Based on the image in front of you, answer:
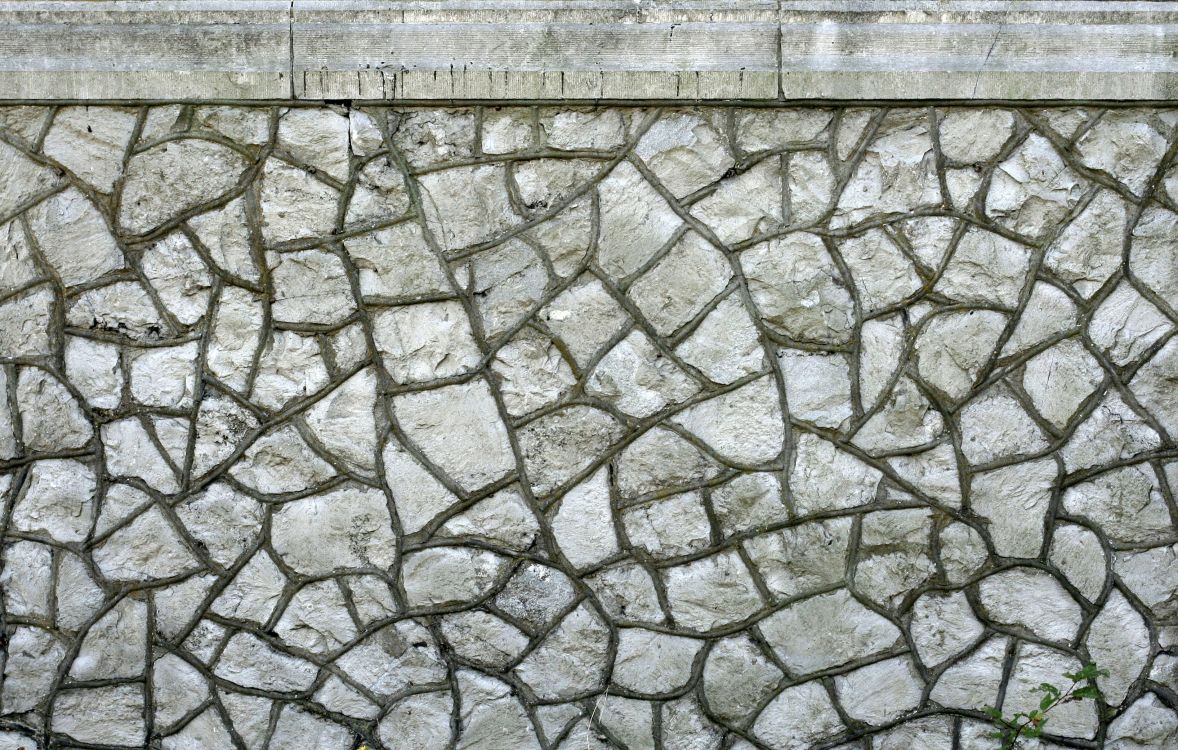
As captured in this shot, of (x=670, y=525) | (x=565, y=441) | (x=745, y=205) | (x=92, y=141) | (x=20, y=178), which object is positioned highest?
(x=92, y=141)

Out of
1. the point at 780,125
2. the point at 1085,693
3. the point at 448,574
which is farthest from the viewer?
the point at 448,574

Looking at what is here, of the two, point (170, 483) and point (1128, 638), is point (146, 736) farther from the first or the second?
point (1128, 638)

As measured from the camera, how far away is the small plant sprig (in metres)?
3.16

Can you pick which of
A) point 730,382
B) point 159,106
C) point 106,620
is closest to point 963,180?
point 730,382

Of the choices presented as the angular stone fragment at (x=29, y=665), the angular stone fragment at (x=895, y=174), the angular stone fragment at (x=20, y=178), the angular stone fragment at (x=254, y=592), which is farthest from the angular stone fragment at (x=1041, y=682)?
the angular stone fragment at (x=20, y=178)

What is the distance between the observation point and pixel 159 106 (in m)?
3.30

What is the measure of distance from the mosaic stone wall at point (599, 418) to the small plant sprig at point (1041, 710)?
0.06 meters

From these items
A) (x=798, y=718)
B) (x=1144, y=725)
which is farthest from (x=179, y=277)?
(x=1144, y=725)

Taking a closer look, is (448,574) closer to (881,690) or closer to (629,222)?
(629,222)

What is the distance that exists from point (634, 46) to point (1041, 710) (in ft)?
8.05

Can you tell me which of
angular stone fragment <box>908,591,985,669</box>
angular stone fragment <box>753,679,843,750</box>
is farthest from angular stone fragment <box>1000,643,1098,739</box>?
angular stone fragment <box>753,679,843,750</box>

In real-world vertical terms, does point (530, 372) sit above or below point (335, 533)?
above

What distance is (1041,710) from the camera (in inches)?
128

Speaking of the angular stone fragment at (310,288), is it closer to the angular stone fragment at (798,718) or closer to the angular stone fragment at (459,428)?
the angular stone fragment at (459,428)
